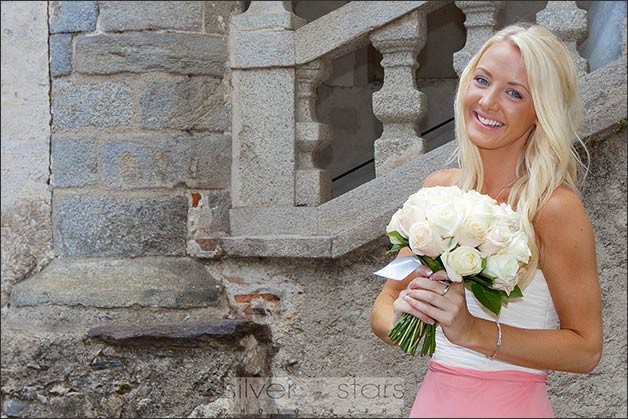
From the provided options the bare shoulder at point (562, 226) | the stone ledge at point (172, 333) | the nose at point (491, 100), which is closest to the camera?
the bare shoulder at point (562, 226)

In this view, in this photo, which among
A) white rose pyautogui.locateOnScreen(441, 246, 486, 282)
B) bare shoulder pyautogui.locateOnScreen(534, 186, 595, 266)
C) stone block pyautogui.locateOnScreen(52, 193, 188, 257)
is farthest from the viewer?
stone block pyautogui.locateOnScreen(52, 193, 188, 257)

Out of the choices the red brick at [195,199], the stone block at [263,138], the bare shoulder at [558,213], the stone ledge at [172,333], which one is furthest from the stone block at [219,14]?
the bare shoulder at [558,213]

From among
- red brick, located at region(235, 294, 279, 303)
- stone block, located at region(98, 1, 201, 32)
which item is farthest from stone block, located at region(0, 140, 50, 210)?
red brick, located at region(235, 294, 279, 303)

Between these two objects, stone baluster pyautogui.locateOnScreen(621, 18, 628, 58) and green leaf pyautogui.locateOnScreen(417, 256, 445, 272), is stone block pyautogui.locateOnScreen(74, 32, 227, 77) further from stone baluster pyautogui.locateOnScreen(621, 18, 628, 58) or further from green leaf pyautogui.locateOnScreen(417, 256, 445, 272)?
green leaf pyautogui.locateOnScreen(417, 256, 445, 272)

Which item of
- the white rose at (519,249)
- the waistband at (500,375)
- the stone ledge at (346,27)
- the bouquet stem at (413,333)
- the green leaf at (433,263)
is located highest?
the stone ledge at (346,27)

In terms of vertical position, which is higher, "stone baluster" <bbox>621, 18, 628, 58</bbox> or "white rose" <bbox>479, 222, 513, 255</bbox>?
"stone baluster" <bbox>621, 18, 628, 58</bbox>

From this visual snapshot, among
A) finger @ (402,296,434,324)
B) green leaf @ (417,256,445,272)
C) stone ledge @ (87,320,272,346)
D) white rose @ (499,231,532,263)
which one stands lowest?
stone ledge @ (87,320,272,346)

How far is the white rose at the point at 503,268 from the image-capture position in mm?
2160

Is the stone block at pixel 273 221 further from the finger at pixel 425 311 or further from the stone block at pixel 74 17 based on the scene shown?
the finger at pixel 425 311

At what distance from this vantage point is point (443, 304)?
2242mm

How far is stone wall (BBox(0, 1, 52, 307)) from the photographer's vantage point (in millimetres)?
4121

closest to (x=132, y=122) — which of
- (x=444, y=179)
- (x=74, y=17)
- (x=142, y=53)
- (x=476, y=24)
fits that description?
(x=142, y=53)

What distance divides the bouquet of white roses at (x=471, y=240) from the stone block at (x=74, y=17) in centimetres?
226

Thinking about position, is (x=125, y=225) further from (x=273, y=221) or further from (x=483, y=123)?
(x=483, y=123)
